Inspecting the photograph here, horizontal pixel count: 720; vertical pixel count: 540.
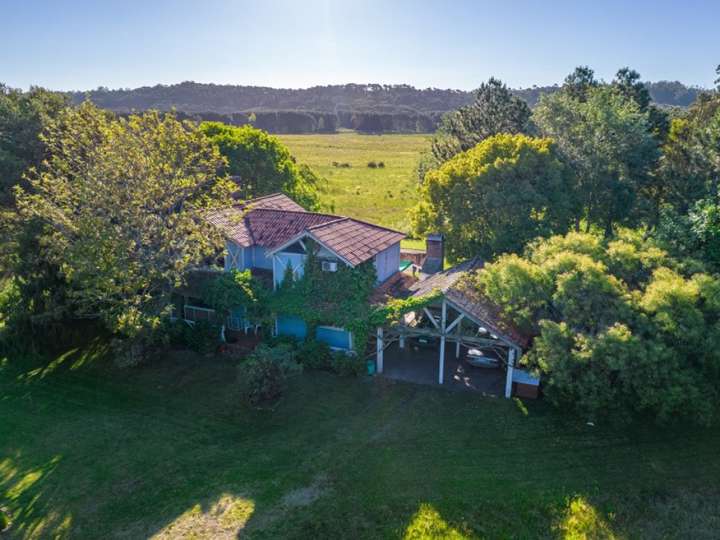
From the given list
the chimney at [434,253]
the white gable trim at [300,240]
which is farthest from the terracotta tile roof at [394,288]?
the white gable trim at [300,240]

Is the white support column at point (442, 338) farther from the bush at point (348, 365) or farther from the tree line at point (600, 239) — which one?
the bush at point (348, 365)

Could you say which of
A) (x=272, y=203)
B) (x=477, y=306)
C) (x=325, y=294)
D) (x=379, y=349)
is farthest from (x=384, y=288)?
(x=272, y=203)

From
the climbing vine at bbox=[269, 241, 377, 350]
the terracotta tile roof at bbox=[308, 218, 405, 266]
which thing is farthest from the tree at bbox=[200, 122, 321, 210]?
the climbing vine at bbox=[269, 241, 377, 350]

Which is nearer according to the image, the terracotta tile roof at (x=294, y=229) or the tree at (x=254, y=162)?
the terracotta tile roof at (x=294, y=229)

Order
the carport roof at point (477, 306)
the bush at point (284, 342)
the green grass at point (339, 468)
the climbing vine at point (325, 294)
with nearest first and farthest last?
the green grass at point (339, 468) → the carport roof at point (477, 306) → the climbing vine at point (325, 294) → the bush at point (284, 342)

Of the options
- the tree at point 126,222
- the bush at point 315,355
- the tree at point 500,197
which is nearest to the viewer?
the tree at point 126,222

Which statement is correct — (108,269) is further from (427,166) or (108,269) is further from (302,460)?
(427,166)
